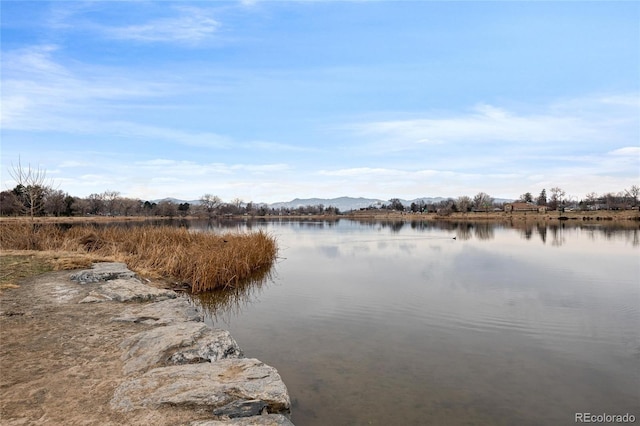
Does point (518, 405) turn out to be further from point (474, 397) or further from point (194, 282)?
point (194, 282)

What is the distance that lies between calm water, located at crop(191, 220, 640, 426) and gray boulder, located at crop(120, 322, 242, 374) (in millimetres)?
1296

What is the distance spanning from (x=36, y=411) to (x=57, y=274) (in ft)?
A: 27.6

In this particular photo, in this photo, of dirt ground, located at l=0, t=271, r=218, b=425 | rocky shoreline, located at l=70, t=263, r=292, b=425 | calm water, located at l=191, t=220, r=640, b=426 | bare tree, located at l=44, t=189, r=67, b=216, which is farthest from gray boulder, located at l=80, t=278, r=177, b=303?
bare tree, located at l=44, t=189, r=67, b=216

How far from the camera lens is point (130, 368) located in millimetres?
4980

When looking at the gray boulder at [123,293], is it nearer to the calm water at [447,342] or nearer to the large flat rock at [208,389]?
the calm water at [447,342]

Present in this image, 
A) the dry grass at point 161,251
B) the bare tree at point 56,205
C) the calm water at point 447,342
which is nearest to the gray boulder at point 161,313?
the calm water at point 447,342

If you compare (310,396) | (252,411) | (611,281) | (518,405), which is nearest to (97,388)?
(252,411)

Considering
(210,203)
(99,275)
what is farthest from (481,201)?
(99,275)

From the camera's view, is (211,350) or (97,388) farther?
(211,350)

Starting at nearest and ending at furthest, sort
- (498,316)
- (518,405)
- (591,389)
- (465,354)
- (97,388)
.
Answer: (97,388)
(518,405)
(591,389)
(465,354)
(498,316)

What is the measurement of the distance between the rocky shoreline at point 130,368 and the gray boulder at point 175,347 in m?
0.01

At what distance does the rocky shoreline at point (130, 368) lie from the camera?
391cm

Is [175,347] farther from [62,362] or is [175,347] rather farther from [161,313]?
[161,313]

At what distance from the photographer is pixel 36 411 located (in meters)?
3.87
